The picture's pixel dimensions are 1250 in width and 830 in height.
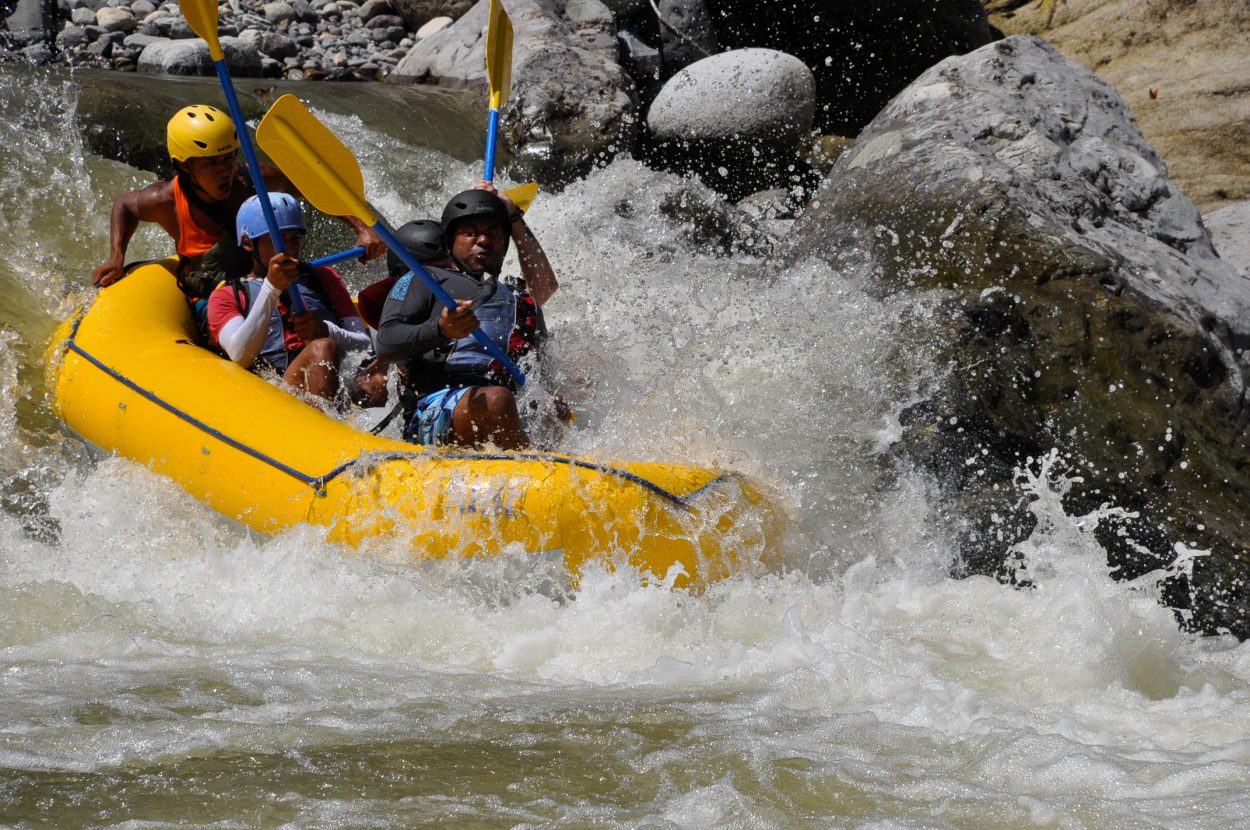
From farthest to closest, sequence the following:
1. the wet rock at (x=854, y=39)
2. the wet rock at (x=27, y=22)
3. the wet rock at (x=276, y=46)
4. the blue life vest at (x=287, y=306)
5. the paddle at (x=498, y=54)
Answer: the wet rock at (x=854, y=39) → the wet rock at (x=276, y=46) → the wet rock at (x=27, y=22) → the paddle at (x=498, y=54) → the blue life vest at (x=287, y=306)

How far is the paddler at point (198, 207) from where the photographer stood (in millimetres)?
4680

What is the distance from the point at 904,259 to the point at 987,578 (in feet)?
6.20

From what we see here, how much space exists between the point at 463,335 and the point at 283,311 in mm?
1205

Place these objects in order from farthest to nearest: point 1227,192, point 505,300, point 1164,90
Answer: point 1164,90 → point 1227,192 → point 505,300

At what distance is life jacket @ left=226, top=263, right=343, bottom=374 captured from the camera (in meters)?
4.48

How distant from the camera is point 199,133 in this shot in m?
4.66

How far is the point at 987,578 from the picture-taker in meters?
4.08

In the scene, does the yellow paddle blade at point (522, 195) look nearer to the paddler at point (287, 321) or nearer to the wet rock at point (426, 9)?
the paddler at point (287, 321)

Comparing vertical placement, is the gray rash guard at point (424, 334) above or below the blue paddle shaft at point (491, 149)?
below

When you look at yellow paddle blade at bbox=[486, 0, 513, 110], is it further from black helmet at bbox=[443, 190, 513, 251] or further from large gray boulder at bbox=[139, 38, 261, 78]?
large gray boulder at bbox=[139, 38, 261, 78]

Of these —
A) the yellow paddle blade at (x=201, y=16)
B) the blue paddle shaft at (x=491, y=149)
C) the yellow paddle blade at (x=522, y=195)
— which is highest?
the yellow paddle blade at (x=201, y=16)

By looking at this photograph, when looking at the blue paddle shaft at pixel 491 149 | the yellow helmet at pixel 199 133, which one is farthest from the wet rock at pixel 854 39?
the yellow helmet at pixel 199 133

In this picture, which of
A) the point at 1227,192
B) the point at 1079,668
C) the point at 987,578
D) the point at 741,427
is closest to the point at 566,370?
the point at 741,427

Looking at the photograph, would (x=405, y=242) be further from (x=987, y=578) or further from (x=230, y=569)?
(x=987, y=578)
